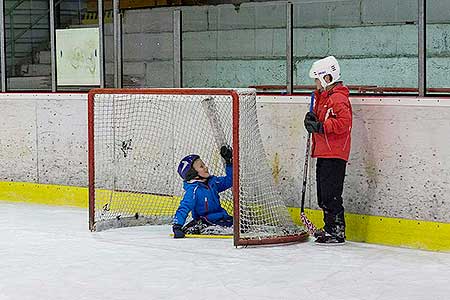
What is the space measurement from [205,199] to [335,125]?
1154mm

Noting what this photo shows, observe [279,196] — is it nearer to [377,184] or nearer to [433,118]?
[377,184]

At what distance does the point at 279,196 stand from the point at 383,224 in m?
0.77

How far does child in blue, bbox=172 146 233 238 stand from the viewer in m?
6.78

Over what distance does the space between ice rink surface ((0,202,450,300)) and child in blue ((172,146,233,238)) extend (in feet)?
0.68

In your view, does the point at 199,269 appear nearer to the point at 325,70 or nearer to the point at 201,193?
the point at 201,193

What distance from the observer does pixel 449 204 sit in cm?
605

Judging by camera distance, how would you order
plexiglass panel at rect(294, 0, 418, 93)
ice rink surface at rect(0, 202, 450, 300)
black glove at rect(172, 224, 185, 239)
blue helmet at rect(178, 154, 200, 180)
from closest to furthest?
ice rink surface at rect(0, 202, 450, 300) → black glove at rect(172, 224, 185, 239) → blue helmet at rect(178, 154, 200, 180) → plexiglass panel at rect(294, 0, 418, 93)

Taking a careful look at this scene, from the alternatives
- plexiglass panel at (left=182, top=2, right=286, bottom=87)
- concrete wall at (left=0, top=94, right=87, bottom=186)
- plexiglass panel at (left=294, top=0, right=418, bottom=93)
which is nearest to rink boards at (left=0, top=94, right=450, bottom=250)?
concrete wall at (left=0, top=94, right=87, bottom=186)

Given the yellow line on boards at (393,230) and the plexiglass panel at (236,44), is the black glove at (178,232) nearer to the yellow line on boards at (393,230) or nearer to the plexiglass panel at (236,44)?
the yellow line on boards at (393,230)

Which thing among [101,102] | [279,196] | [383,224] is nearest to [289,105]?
[279,196]

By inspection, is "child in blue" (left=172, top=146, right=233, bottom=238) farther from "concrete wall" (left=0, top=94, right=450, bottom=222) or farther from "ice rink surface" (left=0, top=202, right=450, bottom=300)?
"concrete wall" (left=0, top=94, right=450, bottom=222)

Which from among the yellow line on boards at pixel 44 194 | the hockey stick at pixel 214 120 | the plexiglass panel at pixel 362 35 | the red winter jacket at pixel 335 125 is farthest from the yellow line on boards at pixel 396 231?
the plexiglass panel at pixel 362 35

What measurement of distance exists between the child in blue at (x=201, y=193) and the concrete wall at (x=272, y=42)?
1951 millimetres

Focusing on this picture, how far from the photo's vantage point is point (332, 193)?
6.36 metres
